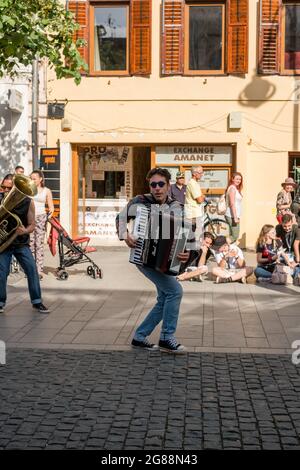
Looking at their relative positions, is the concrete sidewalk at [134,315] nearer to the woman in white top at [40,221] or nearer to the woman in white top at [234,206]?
the woman in white top at [40,221]

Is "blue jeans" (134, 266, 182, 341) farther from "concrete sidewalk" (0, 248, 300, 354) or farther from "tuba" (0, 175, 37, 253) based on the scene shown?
"tuba" (0, 175, 37, 253)

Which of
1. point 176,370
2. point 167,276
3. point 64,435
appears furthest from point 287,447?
point 167,276

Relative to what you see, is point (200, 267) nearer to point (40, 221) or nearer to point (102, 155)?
point (40, 221)

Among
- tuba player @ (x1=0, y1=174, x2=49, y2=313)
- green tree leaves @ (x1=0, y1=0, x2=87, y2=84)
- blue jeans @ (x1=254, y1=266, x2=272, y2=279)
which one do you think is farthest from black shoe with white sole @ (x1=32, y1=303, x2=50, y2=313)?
blue jeans @ (x1=254, y1=266, x2=272, y2=279)

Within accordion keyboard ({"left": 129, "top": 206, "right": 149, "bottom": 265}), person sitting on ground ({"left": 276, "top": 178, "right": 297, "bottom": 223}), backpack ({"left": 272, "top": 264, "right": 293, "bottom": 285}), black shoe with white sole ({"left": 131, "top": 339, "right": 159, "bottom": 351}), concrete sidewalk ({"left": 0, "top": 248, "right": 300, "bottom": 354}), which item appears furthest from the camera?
person sitting on ground ({"left": 276, "top": 178, "right": 297, "bottom": 223})

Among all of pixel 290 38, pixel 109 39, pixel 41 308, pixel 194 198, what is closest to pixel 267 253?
pixel 194 198

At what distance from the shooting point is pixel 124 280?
12172 mm

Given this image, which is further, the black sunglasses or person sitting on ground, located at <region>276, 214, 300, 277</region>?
person sitting on ground, located at <region>276, 214, 300, 277</region>

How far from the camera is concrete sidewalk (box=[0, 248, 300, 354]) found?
7898 millimetres

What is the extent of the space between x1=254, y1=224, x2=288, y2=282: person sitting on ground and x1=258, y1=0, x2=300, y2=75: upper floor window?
584 centimetres

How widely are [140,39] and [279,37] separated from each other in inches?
119

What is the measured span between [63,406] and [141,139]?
1187cm

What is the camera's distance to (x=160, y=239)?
713cm

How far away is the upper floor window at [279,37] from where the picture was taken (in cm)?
1673
